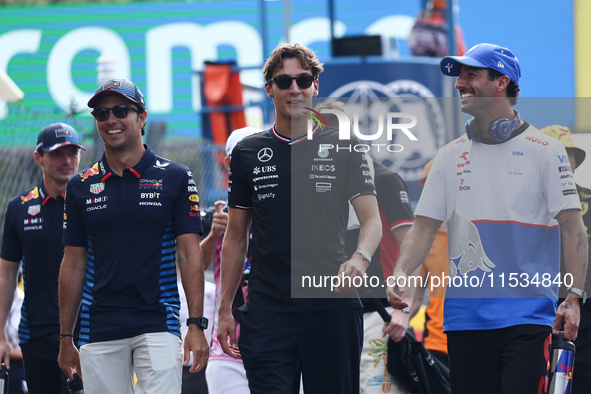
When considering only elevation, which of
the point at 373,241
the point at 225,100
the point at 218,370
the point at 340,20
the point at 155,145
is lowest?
the point at 218,370

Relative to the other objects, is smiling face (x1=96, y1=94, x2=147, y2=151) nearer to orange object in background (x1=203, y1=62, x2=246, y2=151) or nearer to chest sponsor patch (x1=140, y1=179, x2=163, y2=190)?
chest sponsor patch (x1=140, y1=179, x2=163, y2=190)

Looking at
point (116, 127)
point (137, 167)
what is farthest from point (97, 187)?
point (116, 127)

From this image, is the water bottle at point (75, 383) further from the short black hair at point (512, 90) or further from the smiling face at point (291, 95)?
the short black hair at point (512, 90)

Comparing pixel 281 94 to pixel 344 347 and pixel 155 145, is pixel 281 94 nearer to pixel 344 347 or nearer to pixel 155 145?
pixel 344 347

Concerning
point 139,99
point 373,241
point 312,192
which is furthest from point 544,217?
point 139,99

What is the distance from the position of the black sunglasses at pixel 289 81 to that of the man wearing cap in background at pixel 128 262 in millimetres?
732

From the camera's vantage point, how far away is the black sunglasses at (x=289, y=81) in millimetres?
4203

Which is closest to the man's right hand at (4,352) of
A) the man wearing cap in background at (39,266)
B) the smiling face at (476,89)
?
the man wearing cap in background at (39,266)

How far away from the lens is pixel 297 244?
13.4 feet

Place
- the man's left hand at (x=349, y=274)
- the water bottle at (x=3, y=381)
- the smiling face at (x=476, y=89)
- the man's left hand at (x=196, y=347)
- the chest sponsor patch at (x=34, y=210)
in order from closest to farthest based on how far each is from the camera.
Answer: the man's left hand at (x=349, y=274) < the man's left hand at (x=196, y=347) < the smiling face at (x=476, y=89) < the water bottle at (x=3, y=381) < the chest sponsor patch at (x=34, y=210)

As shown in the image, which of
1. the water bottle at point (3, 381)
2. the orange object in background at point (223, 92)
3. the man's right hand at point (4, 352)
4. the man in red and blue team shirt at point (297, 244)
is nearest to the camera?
the man in red and blue team shirt at point (297, 244)

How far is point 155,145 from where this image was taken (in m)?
8.80

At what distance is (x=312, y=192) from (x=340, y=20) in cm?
2136

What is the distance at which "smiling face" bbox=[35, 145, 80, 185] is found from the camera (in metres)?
5.64
